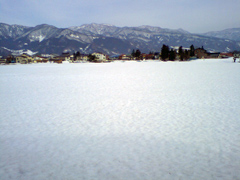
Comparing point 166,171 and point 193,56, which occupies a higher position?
point 193,56

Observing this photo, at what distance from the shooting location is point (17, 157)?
16.1 ft

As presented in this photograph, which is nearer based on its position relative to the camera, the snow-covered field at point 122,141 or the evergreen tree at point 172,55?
the snow-covered field at point 122,141

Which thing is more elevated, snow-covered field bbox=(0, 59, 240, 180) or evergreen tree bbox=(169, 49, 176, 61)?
evergreen tree bbox=(169, 49, 176, 61)

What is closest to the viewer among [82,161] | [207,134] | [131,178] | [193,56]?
[131,178]

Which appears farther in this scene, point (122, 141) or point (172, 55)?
Answer: point (172, 55)

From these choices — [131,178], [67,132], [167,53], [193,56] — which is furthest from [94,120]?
[193,56]

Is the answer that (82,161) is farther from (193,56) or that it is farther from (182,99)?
(193,56)

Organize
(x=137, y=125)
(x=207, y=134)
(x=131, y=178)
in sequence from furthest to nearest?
(x=137, y=125), (x=207, y=134), (x=131, y=178)

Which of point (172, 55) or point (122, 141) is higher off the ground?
point (172, 55)

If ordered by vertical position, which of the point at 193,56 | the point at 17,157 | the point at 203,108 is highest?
the point at 193,56

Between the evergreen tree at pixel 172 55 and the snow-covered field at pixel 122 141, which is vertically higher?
the evergreen tree at pixel 172 55

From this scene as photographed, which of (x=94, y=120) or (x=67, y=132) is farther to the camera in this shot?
(x=94, y=120)

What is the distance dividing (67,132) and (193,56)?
391 feet

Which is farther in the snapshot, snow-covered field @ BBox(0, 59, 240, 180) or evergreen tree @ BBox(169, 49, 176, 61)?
evergreen tree @ BBox(169, 49, 176, 61)
